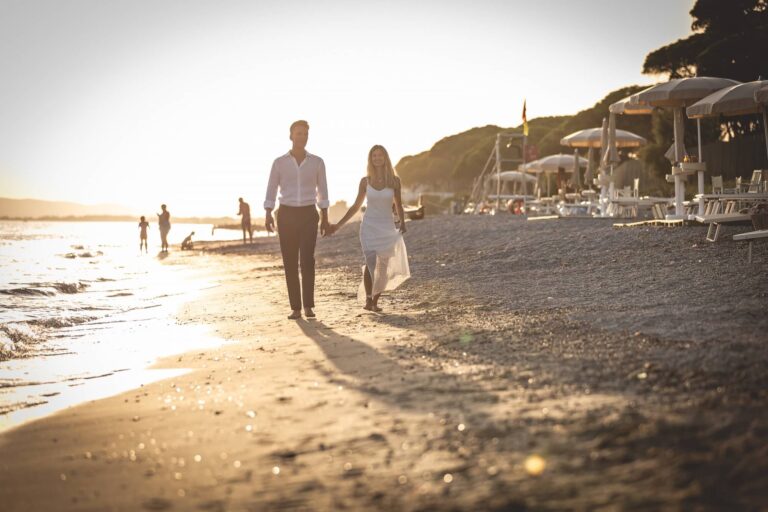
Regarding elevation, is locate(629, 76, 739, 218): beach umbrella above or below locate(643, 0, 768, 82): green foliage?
below

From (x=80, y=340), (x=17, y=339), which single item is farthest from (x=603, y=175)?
(x=17, y=339)

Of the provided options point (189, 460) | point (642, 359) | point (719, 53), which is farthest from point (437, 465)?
point (719, 53)

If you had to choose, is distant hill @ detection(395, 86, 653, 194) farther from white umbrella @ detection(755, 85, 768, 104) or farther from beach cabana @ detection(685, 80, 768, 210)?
white umbrella @ detection(755, 85, 768, 104)

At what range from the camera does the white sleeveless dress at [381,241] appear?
294 inches

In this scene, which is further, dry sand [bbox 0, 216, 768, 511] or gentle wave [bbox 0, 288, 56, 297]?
gentle wave [bbox 0, 288, 56, 297]

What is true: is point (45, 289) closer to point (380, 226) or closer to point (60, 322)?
point (60, 322)

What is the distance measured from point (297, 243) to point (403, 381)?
3596 millimetres

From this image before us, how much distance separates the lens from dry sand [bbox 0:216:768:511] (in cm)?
246

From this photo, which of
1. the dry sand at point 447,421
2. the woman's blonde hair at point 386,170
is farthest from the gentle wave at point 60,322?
the woman's blonde hair at point 386,170

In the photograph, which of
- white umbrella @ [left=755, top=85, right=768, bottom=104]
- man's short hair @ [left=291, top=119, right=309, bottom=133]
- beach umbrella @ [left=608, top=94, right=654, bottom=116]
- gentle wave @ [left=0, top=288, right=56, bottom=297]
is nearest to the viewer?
man's short hair @ [left=291, top=119, right=309, bottom=133]

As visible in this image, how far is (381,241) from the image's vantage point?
294 inches

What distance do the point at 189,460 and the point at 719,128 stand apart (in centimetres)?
3749

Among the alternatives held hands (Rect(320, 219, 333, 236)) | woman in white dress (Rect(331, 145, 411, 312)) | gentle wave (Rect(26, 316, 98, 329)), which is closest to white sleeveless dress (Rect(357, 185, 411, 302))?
woman in white dress (Rect(331, 145, 411, 312))

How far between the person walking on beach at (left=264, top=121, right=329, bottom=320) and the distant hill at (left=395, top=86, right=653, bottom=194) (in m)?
40.7
